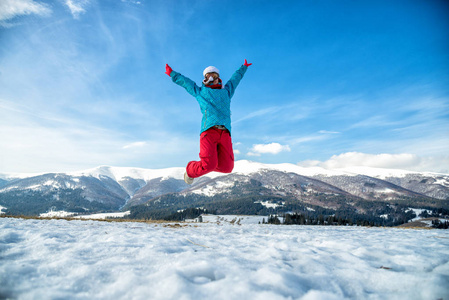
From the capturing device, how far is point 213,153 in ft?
21.5

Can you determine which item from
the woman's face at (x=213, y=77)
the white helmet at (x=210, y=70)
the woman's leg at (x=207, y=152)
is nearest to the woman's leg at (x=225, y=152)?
the woman's leg at (x=207, y=152)

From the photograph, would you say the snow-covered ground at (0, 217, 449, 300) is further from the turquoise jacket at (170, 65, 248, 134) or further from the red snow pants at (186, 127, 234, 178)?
the turquoise jacket at (170, 65, 248, 134)

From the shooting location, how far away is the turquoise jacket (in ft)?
22.1

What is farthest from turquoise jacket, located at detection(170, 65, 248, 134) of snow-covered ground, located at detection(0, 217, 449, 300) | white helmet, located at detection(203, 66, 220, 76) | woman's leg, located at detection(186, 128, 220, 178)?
snow-covered ground, located at detection(0, 217, 449, 300)

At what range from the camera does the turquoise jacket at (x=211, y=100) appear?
6742mm

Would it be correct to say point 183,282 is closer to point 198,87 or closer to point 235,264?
point 235,264

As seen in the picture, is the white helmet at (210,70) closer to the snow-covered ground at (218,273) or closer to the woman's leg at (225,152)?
the woman's leg at (225,152)

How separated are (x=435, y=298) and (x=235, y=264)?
1.79m

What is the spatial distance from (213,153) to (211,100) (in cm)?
166

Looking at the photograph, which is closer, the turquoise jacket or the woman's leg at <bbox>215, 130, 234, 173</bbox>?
the turquoise jacket

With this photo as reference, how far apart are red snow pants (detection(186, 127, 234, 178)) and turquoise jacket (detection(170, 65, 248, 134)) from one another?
255mm

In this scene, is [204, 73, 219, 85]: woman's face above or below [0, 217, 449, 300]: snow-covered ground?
above

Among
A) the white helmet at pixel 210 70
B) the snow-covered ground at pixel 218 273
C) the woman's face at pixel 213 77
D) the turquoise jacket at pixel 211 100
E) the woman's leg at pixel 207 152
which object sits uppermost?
Answer: the white helmet at pixel 210 70

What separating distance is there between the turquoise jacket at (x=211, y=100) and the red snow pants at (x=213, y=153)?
0.84 feet
